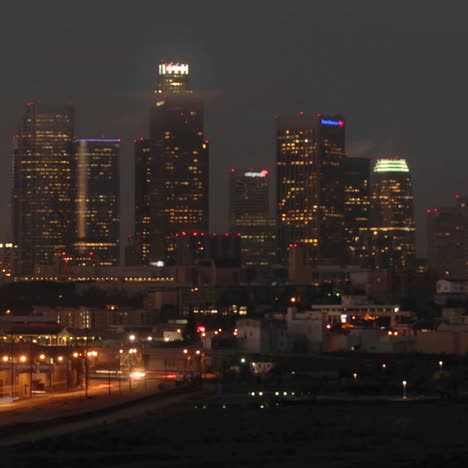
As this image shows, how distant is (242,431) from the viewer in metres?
44.9

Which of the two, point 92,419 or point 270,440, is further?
point 92,419

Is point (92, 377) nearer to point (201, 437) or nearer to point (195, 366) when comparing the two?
point (195, 366)

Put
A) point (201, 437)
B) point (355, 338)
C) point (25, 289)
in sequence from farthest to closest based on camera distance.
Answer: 1. point (25, 289)
2. point (355, 338)
3. point (201, 437)

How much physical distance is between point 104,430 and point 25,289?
131 meters

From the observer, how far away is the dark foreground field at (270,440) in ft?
124

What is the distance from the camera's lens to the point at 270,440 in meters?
42.7

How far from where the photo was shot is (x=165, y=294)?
162500 millimetres

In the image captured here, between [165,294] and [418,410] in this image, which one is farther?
[165,294]

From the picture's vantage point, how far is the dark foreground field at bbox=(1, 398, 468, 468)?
37906 millimetres

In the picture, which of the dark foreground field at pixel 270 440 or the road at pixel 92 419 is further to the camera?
the road at pixel 92 419

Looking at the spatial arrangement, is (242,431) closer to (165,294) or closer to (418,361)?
(418,361)

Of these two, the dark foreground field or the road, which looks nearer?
the dark foreground field

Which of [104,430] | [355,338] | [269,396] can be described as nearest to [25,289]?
[355,338]

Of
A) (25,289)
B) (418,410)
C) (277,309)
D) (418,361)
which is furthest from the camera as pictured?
(25,289)
